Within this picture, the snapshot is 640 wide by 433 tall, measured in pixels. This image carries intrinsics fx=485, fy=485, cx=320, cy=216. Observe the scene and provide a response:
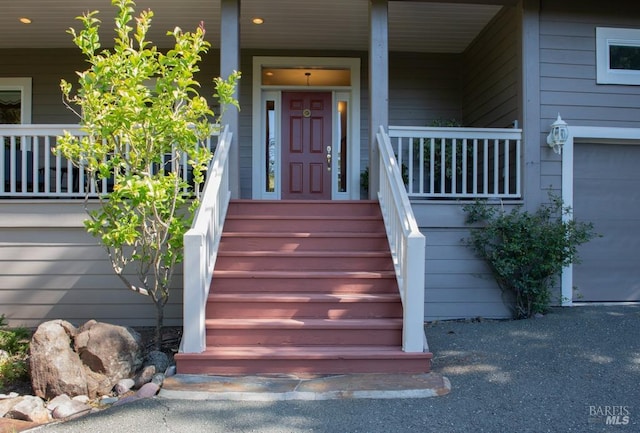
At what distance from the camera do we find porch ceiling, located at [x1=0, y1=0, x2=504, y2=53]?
5688 millimetres

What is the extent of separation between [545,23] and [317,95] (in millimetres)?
3157

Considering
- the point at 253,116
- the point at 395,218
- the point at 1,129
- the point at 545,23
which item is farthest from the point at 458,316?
the point at 1,129

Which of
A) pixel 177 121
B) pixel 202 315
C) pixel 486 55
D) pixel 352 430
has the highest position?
pixel 486 55

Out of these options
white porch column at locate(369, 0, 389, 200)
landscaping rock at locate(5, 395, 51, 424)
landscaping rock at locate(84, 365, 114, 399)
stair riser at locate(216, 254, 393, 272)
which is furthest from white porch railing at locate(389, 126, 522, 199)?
landscaping rock at locate(5, 395, 51, 424)

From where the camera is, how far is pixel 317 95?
286 inches

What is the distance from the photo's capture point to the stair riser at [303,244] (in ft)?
15.1

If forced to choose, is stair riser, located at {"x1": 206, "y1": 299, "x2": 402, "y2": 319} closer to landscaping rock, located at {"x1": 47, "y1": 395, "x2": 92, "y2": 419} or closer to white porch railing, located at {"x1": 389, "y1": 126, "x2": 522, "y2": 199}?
landscaping rock, located at {"x1": 47, "y1": 395, "x2": 92, "y2": 419}

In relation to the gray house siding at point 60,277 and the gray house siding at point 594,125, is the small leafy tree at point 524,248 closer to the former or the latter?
the gray house siding at point 594,125

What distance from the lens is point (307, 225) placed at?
16.1ft

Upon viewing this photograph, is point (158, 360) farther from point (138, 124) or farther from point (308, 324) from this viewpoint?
point (138, 124)

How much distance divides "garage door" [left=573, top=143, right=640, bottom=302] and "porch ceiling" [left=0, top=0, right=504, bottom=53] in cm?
218

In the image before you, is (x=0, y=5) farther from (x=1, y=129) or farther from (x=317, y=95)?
(x=317, y=95)

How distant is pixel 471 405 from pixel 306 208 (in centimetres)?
270

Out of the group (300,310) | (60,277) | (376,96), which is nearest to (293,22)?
(376,96)
